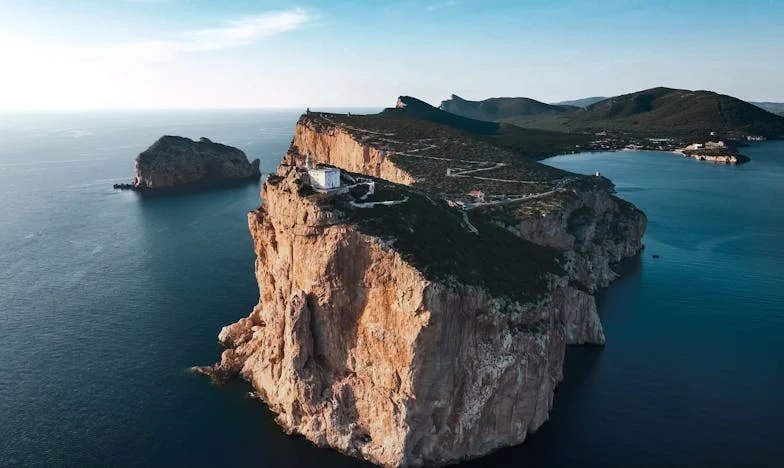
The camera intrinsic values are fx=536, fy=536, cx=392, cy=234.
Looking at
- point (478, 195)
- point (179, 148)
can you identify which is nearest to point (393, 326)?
point (478, 195)

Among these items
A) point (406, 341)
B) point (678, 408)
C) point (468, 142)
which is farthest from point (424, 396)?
point (468, 142)

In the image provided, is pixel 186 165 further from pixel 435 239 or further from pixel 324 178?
pixel 435 239

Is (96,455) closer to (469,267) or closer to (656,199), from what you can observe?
(469,267)

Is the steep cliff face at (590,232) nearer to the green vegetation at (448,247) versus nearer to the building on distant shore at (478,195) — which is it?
the building on distant shore at (478,195)

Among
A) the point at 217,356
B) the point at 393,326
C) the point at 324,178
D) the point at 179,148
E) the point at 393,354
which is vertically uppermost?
the point at 324,178

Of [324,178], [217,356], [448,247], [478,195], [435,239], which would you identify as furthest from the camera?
[478,195]

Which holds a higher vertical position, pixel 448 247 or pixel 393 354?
pixel 448 247
